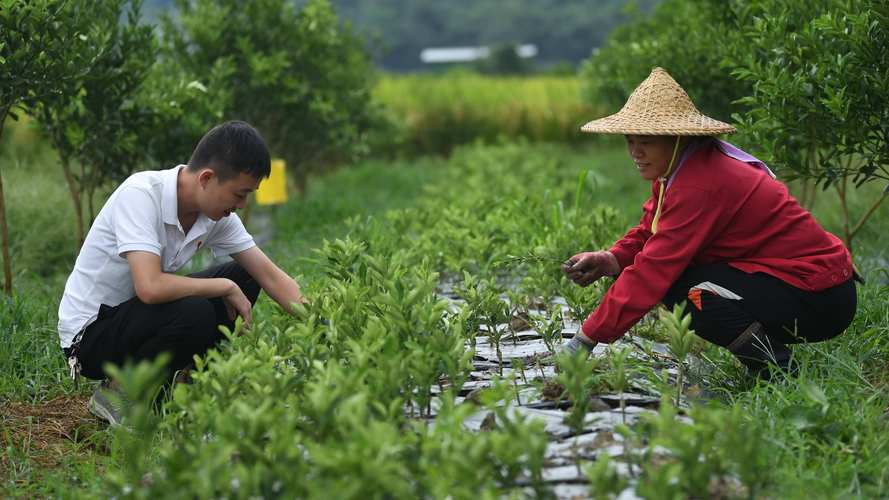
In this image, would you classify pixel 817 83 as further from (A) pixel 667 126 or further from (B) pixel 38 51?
(B) pixel 38 51

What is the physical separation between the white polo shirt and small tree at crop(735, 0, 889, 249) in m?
2.62

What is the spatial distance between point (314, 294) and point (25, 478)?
1.20 metres

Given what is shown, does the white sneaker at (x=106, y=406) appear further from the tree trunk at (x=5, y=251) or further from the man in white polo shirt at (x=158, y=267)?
the tree trunk at (x=5, y=251)

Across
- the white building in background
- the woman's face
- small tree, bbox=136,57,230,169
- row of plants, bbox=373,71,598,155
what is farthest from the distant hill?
the woman's face

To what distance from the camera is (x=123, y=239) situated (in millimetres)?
3777

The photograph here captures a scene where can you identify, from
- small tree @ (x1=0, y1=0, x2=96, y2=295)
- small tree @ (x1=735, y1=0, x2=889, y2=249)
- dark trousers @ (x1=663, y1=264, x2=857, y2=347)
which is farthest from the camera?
small tree @ (x1=0, y1=0, x2=96, y2=295)

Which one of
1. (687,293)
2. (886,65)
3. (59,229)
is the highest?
(886,65)

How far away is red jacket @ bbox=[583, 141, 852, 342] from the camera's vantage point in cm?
362

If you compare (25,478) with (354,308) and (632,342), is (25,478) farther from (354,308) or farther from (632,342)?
(632,342)

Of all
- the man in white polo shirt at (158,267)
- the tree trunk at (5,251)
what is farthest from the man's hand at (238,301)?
the tree trunk at (5,251)

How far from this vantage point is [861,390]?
3.55 meters

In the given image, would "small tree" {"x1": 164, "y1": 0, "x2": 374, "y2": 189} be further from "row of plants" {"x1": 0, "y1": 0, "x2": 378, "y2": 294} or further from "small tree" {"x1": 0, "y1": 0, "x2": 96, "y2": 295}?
"small tree" {"x1": 0, "y1": 0, "x2": 96, "y2": 295}

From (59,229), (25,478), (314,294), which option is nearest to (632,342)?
(314,294)

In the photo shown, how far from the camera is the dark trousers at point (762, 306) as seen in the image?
3729 millimetres
